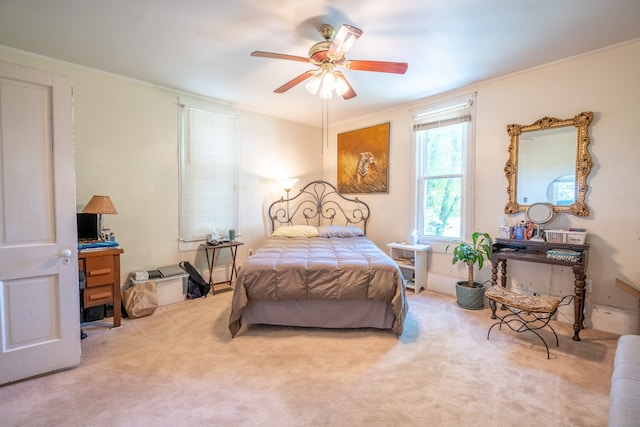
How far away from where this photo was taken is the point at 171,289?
11.1 ft

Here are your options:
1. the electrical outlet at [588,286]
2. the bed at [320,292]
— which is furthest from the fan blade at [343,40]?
the electrical outlet at [588,286]

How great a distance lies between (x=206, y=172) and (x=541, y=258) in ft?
13.5

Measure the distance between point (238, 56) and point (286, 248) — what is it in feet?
6.91

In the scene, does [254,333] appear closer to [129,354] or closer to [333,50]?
[129,354]

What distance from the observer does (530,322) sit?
2867mm

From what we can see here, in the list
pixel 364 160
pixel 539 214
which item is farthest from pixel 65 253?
pixel 539 214

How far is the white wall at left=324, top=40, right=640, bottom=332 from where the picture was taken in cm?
257

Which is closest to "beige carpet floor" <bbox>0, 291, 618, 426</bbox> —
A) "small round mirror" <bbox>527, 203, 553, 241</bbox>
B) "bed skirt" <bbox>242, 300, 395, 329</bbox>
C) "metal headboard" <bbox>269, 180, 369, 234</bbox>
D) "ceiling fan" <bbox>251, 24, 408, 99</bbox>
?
"bed skirt" <bbox>242, 300, 395, 329</bbox>

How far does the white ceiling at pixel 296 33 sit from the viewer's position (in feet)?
6.77

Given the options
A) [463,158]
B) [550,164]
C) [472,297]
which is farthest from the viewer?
[463,158]

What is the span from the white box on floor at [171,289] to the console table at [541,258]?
3.65 metres

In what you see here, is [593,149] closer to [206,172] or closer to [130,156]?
[206,172]

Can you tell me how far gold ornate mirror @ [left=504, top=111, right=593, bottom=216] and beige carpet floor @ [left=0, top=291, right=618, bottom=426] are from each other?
129 centimetres

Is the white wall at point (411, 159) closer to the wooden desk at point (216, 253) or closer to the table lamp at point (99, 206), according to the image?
the wooden desk at point (216, 253)
